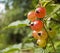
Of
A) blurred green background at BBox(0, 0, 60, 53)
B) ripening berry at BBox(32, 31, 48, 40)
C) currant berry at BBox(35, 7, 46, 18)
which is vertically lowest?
ripening berry at BBox(32, 31, 48, 40)

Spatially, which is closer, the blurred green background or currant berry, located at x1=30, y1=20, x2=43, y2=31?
currant berry, located at x1=30, y1=20, x2=43, y2=31

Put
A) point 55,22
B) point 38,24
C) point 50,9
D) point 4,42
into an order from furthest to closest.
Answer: point 4,42 → point 55,22 → point 50,9 → point 38,24

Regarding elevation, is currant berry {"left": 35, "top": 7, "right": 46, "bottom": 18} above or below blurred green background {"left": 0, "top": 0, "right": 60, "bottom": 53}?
below

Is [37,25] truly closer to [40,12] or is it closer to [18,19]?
[40,12]

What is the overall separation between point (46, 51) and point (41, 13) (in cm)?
15

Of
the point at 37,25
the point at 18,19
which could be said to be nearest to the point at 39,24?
the point at 37,25

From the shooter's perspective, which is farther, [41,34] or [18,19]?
[18,19]

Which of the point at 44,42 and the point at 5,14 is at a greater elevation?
the point at 5,14

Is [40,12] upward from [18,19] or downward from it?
downward

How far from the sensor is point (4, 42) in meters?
5.79

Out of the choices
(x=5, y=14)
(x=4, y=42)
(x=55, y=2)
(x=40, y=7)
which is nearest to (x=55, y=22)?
(x=55, y=2)

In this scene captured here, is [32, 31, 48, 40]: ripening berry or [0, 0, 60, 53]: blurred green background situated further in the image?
[0, 0, 60, 53]: blurred green background

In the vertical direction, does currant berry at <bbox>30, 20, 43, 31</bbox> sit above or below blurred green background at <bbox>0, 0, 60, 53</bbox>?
below

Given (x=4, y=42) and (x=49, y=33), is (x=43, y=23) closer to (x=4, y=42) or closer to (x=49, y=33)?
(x=49, y=33)
